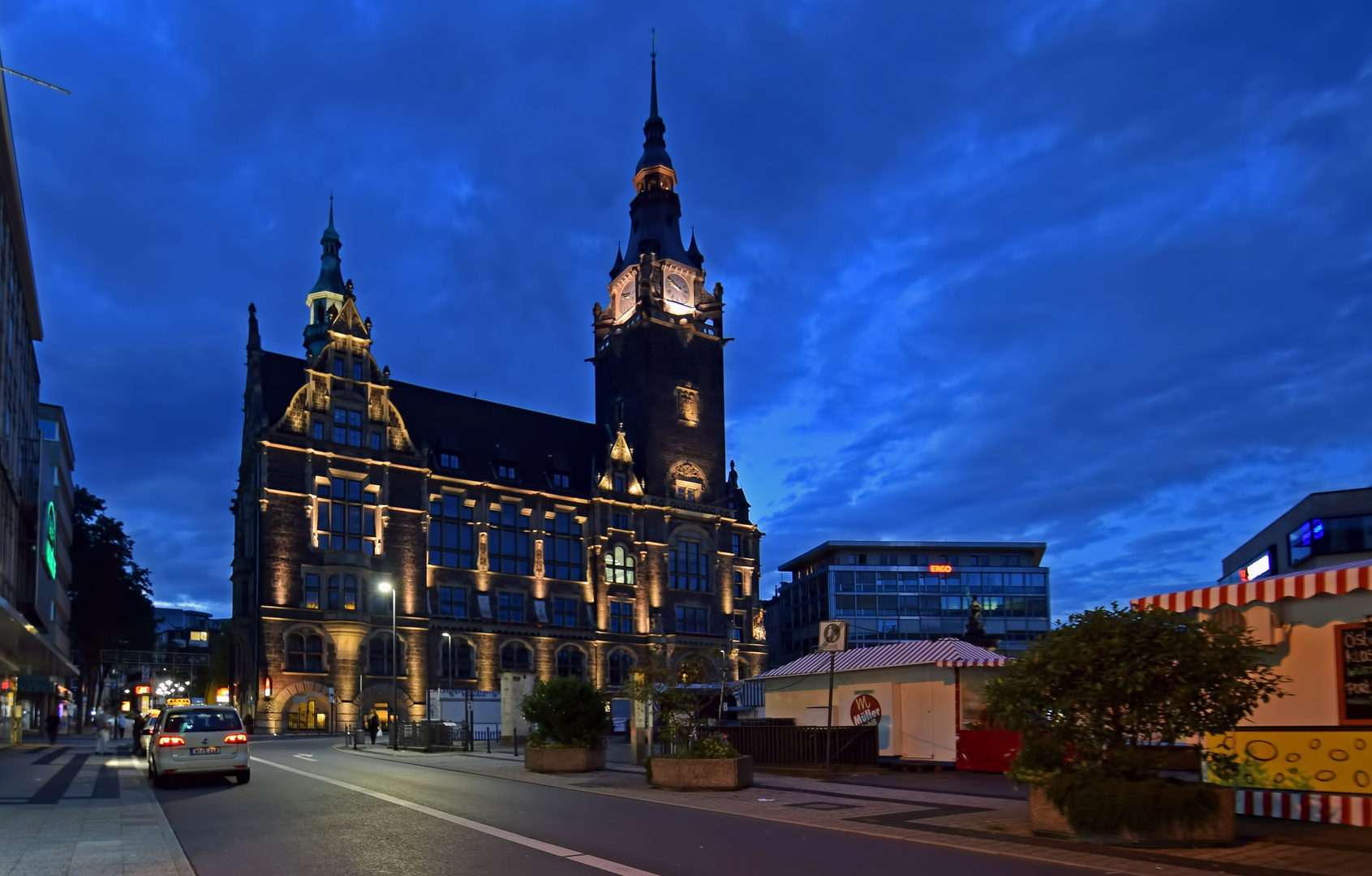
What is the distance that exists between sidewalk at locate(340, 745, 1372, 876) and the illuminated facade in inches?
1186

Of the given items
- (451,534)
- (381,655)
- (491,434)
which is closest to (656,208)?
(491,434)

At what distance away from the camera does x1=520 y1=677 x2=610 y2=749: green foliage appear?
2461cm

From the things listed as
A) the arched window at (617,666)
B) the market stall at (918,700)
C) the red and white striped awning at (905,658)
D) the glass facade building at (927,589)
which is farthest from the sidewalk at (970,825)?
the glass facade building at (927,589)

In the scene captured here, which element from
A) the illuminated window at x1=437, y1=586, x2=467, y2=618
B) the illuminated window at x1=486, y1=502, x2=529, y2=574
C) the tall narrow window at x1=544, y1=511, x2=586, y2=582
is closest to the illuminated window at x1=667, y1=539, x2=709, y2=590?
the tall narrow window at x1=544, y1=511, x2=586, y2=582

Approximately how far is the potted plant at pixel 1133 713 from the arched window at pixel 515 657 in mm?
59764

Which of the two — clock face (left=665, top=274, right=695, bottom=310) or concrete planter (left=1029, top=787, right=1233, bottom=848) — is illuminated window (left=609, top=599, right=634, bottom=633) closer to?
clock face (left=665, top=274, right=695, bottom=310)

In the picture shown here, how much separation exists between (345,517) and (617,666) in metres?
21.7

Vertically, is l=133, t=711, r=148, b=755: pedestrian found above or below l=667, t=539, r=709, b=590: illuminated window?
below

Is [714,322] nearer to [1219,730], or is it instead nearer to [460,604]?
[460,604]

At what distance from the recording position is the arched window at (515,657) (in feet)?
230

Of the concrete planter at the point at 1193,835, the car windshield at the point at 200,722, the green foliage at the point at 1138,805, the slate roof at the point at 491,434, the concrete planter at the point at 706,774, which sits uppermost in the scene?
the slate roof at the point at 491,434

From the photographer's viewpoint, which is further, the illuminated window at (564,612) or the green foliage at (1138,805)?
the illuminated window at (564,612)

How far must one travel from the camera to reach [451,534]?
7150 centimetres

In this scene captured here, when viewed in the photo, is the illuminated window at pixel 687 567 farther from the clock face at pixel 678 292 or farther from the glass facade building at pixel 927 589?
the glass facade building at pixel 927 589
